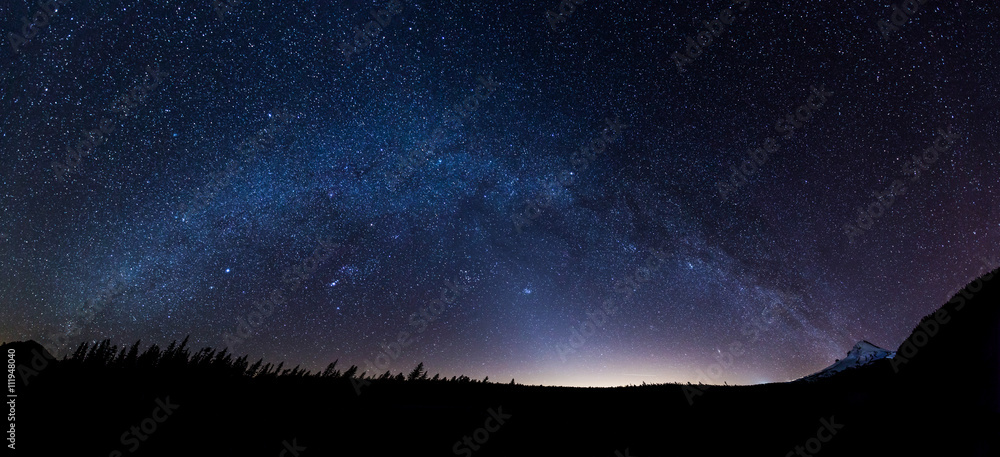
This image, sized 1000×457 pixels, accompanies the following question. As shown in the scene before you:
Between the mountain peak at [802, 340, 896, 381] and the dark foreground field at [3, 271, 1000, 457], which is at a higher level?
the mountain peak at [802, 340, 896, 381]

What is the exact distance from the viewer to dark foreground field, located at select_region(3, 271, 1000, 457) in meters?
5.88

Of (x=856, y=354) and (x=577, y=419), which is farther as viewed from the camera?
(x=856, y=354)

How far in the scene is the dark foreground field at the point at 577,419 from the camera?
5.88 m

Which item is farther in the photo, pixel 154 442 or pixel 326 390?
pixel 326 390

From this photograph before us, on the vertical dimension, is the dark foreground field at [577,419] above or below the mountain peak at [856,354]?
below

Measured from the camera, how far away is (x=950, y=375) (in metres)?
6.07

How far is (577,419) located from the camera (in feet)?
26.1

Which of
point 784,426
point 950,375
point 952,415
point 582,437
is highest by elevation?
point 950,375

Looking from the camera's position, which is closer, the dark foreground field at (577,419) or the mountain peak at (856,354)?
the dark foreground field at (577,419)

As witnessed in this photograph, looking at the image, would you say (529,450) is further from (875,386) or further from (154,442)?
(875,386)

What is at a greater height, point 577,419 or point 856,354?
point 856,354

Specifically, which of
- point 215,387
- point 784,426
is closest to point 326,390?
point 215,387

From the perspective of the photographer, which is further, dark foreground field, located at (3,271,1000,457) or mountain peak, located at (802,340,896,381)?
mountain peak, located at (802,340,896,381)

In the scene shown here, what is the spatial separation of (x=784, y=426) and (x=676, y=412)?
1839 millimetres
